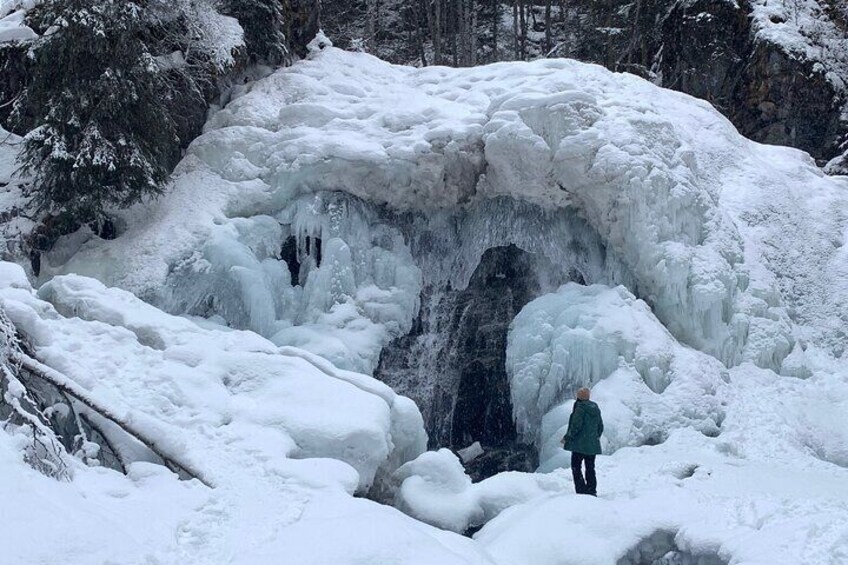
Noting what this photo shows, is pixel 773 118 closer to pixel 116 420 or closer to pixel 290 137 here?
pixel 290 137

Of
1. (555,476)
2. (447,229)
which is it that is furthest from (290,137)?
(555,476)

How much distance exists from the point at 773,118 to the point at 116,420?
17.2 m

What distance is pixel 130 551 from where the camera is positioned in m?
5.23

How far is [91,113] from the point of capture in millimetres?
12945

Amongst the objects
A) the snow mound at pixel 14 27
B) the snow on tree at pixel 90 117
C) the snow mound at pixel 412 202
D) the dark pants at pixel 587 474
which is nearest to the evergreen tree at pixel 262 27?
the snow mound at pixel 412 202

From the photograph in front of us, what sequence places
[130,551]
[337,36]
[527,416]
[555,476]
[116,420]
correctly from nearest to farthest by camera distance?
[130,551], [116,420], [555,476], [527,416], [337,36]

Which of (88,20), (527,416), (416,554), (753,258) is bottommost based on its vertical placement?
(527,416)

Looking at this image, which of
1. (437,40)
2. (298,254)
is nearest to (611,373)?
(298,254)

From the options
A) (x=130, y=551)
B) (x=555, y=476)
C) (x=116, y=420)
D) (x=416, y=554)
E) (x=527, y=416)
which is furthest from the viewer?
(x=527, y=416)

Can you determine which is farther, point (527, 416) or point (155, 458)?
point (527, 416)

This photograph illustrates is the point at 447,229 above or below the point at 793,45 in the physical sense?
below

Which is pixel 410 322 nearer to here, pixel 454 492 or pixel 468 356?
pixel 468 356

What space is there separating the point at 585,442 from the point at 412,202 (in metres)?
6.45

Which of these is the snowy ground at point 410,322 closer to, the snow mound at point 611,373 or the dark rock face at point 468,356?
the snow mound at point 611,373
